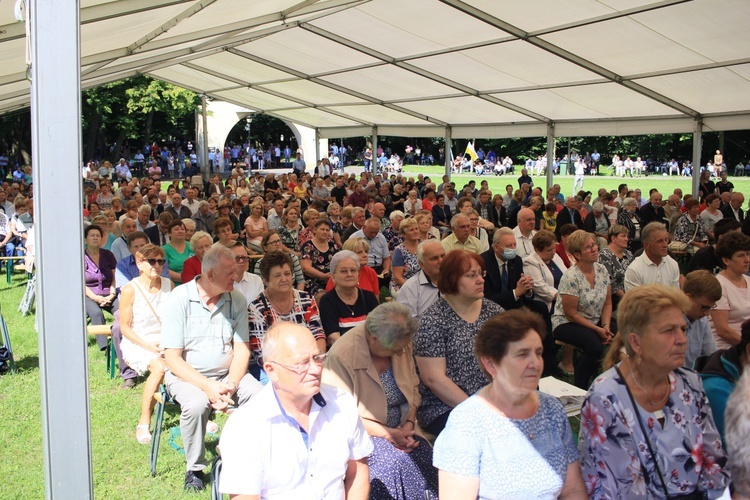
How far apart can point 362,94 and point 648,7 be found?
8.46m

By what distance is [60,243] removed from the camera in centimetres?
181

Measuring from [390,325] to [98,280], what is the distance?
4351mm

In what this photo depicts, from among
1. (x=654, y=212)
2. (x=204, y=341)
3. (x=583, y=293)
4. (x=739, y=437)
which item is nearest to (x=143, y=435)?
(x=204, y=341)

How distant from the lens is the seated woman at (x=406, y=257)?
264 inches

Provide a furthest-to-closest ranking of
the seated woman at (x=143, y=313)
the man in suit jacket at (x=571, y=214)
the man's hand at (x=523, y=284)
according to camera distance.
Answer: the man in suit jacket at (x=571, y=214) → the man's hand at (x=523, y=284) → the seated woman at (x=143, y=313)

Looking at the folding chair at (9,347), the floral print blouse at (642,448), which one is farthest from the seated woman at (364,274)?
the floral print blouse at (642,448)

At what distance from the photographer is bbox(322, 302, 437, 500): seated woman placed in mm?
3398

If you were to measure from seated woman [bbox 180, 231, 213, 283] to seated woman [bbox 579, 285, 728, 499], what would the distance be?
418 centimetres

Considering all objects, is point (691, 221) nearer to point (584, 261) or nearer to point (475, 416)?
point (584, 261)

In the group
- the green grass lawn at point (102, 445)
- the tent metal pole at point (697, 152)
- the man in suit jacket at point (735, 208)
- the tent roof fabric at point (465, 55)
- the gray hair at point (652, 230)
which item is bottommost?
the green grass lawn at point (102, 445)

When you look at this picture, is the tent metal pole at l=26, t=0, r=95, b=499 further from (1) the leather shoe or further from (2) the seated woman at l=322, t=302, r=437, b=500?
(1) the leather shoe

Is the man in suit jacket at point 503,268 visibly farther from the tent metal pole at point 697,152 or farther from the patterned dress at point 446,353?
the tent metal pole at point 697,152

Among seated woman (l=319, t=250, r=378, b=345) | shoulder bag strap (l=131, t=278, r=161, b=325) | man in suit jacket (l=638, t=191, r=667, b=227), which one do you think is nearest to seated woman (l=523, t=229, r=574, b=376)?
seated woman (l=319, t=250, r=378, b=345)

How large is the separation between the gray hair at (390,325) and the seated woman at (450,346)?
0.92 ft
